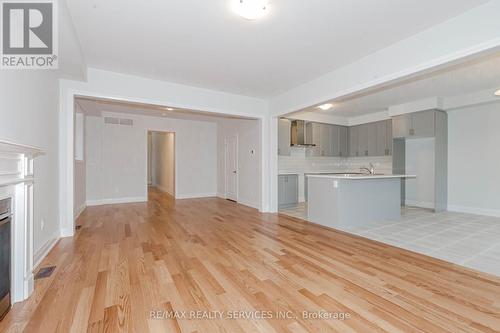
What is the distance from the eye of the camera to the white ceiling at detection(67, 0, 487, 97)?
234 centimetres

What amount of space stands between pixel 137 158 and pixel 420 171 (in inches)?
324

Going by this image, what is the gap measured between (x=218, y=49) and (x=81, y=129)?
4601 millimetres

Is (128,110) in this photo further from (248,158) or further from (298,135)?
(298,135)

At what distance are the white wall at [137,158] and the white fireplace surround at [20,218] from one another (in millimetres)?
5023

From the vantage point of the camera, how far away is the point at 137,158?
7129 mm

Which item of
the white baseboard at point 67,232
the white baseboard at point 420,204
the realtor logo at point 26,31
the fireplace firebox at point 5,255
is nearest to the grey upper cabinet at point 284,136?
the white baseboard at point 420,204

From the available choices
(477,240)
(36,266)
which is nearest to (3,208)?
(36,266)

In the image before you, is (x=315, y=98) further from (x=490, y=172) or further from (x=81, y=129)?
(x=81, y=129)

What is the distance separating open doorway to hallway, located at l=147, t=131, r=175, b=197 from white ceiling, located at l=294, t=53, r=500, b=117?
5.42 m

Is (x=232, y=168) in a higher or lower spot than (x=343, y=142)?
lower

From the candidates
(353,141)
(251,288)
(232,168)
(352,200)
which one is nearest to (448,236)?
(352,200)

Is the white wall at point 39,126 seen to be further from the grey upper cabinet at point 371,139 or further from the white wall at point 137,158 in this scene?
the grey upper cabinet at point 371,139

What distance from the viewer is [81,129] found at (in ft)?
18.8

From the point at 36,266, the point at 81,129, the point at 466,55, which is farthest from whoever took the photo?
the point at 81,129
